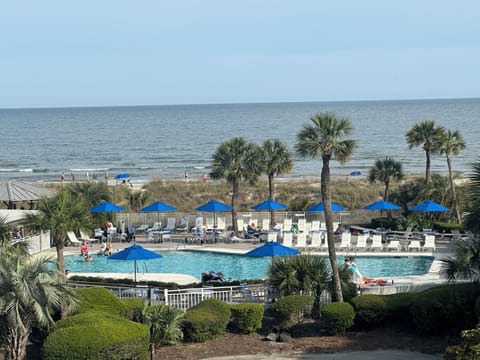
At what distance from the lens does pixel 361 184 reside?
46844 millimetres

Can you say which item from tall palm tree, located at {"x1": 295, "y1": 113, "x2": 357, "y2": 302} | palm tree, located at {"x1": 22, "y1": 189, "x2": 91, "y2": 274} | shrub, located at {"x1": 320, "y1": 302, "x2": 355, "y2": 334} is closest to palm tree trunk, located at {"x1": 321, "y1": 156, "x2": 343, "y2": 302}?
tall palm tree, located at {"x1": 295, "y1": 113, "x2": 357, "y2": 302}

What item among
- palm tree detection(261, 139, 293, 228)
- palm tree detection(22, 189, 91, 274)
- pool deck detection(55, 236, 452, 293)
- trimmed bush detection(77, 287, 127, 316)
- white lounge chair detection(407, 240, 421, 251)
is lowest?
pool deck detection(55, 236, 452, 293)

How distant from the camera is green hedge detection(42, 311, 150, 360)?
1341 centimetres

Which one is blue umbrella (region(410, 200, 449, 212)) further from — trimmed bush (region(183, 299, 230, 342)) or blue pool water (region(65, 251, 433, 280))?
trimmed bush (region(183, 299, 230, 342))

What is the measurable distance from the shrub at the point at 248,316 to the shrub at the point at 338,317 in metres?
1.43

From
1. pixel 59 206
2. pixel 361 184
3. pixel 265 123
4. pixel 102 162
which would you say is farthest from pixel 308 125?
pixel 265 123

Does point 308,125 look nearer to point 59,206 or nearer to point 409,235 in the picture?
point 59,206

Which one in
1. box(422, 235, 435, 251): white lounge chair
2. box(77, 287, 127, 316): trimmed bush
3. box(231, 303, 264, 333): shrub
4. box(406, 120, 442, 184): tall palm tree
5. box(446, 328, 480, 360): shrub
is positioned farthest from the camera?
box(406, 120, 442, 184): tall palm tree

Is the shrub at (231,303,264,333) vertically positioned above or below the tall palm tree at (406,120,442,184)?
below

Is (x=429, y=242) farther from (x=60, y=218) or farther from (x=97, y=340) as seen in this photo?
(x=97, y=340)

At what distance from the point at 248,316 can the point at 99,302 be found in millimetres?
3250

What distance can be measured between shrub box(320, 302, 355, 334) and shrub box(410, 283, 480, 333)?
134 cm

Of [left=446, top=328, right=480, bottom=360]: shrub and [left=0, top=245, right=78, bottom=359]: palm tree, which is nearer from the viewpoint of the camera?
[left=446, top=328, right=480, bottom=360]: shrub

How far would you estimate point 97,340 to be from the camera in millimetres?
13523
